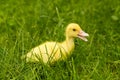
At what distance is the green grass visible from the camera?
438 centimetres

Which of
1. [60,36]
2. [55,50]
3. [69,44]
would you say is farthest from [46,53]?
[60,36]

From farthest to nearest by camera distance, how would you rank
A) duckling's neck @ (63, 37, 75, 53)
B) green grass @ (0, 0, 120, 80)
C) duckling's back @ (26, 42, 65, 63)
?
duckling's neck @ (63, 37, 75, 53) → duckling's back @ (26, 42, 65, 63) → green grass @ (0, 0, 120, 80)

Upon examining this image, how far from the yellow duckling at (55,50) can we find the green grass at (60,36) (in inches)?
2.6

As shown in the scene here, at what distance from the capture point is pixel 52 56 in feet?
14.8

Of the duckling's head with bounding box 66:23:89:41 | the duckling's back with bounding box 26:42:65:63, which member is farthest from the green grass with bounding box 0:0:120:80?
the duckling's head with bounding box 66:23:89:41

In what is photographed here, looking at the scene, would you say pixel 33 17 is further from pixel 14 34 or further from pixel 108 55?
pixel 108 55

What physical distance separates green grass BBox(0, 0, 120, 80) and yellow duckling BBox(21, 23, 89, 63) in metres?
0.06

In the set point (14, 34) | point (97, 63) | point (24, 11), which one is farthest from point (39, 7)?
point (97, 63)

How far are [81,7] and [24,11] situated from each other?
752mm

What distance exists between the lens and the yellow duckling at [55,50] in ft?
14.7

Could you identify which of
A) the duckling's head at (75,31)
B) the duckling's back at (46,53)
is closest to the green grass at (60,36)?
the duckling's back at (46,53)

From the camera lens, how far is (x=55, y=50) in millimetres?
4609

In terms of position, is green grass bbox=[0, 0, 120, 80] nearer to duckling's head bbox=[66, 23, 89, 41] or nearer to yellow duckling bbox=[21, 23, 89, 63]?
yellow duckling bbox=[21, 23, 89, 63]

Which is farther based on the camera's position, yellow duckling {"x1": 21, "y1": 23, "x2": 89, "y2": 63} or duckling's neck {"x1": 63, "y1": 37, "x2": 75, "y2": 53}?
duckling's neck {"x1": 63, "y1": 37, "x2": 75, "y2": 53}
